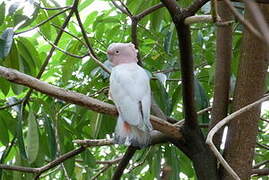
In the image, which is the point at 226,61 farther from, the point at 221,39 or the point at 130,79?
the point at 130,79

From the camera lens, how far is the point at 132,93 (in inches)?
60.1

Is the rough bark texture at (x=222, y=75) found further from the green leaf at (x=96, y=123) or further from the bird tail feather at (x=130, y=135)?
the green leaf at (x=96, y=123)

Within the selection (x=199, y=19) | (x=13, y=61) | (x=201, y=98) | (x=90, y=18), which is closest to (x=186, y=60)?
(x=199, y=19)

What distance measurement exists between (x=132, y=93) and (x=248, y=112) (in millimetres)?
388

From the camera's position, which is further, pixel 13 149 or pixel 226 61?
Answer: pixel 13 149

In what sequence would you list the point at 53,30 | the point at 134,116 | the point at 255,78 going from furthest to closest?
the point at 53,30 < the point at 134,116 < the point at 255,78

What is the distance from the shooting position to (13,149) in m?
1.85

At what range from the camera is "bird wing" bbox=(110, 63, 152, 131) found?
4.62ft

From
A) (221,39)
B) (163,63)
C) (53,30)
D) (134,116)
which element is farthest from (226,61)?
(53,30)

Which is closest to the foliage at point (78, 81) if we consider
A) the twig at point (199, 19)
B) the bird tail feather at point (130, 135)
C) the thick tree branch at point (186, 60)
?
the bird tail feather at point (130, 135)

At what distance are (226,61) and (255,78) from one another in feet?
0.36

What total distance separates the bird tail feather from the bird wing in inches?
1.1

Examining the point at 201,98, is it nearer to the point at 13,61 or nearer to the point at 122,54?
the point at 122,54

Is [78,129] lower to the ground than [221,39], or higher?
lower
